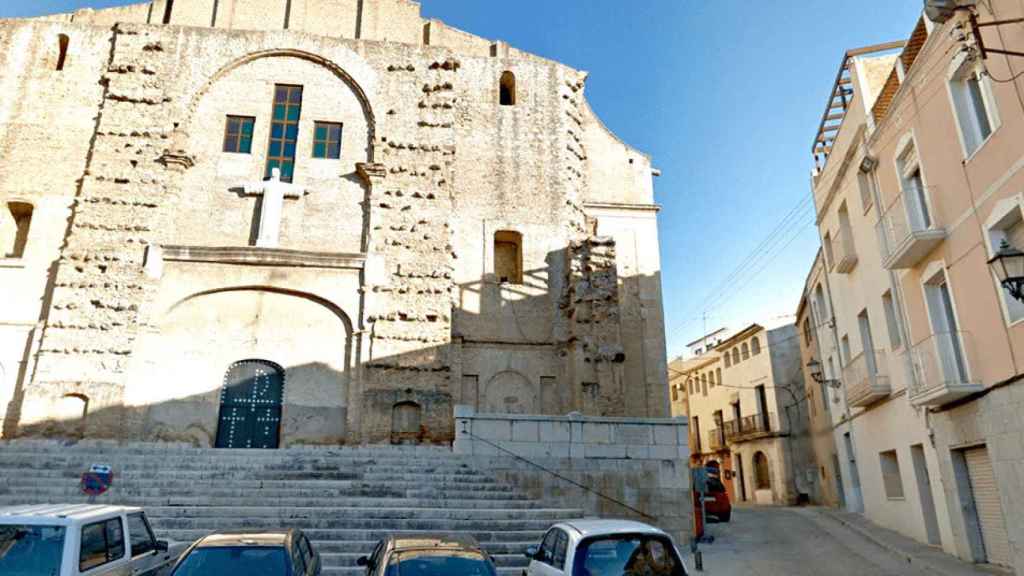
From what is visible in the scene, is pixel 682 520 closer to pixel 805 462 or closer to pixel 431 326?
pixel 431 326

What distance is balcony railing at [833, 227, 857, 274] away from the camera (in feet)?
56.4

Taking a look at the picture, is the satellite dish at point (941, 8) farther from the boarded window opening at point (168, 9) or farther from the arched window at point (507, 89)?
the boarded window opening at point (168, 9)

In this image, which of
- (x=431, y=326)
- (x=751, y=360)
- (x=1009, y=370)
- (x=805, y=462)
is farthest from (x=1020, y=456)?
(x=751, y=360)

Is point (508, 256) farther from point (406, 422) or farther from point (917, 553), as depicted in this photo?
point (917, 553)

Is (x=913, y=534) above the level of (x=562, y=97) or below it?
below

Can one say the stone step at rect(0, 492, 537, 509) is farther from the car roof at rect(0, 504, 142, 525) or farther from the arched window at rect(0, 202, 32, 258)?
the arched window at rect(0, 202, 32, 258)

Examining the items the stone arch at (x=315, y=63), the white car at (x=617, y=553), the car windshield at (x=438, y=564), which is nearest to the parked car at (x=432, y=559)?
the car windshield at (x=438, y=564)

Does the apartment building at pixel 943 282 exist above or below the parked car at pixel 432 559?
above

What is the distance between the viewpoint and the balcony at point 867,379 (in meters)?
15.2

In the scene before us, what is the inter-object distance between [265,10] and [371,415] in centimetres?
1374

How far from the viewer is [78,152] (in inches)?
751

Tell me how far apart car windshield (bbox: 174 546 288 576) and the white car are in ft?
8.82

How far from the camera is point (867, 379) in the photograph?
613 inches

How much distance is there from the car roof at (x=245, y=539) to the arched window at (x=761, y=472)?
3024cm
